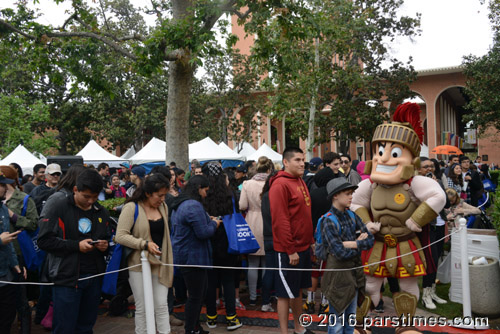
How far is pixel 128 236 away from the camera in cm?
425

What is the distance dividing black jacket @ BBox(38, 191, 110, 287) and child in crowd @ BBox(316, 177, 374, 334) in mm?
2268

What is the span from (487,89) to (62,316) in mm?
21753

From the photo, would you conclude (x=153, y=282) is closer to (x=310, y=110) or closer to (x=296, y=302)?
(x=296, y=302)

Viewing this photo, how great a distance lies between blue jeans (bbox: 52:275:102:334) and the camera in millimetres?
3875

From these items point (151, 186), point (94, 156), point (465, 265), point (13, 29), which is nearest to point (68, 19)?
point (13, 29)

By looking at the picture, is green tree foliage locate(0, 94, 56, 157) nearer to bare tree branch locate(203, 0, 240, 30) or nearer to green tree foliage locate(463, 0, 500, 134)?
bare tree branch locate(203, 0, 240, 30)

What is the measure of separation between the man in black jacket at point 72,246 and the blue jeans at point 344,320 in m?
2.25

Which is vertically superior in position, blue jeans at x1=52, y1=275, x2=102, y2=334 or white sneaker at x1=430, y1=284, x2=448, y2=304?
blue jeans at x1=52, y1=275, x2=102, y2=334

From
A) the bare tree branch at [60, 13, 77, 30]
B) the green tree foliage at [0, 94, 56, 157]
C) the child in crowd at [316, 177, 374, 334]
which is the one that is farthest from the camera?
the green tree foliage at [0, 94, 56, 157]

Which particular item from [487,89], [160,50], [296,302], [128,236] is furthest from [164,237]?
[487,89]

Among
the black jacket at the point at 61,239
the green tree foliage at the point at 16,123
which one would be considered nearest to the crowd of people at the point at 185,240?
the black jacket at the point at 61,239

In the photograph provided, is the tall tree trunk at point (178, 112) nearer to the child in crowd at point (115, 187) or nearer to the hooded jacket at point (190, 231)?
the child in crowd at point (115, 187)

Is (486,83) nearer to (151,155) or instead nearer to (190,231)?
(151,155)

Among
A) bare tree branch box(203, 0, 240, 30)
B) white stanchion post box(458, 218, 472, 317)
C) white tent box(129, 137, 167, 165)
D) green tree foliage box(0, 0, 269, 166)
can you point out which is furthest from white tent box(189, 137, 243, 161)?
white stanchion post box(458, 218, 472, 317)
